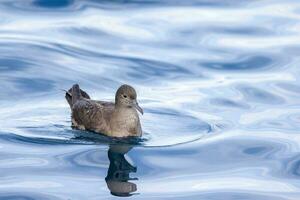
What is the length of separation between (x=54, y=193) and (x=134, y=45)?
752 centimetres

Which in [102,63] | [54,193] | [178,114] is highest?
[102,63]

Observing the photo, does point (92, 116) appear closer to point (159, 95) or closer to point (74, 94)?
Result: point (74, 94)

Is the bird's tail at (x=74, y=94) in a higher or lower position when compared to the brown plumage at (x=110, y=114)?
higher

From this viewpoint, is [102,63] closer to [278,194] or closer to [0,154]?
[0,154]

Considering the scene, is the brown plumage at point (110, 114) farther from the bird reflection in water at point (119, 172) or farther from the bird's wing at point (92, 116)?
the bird reflection in water at point (119, 172)

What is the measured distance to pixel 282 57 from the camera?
63.3 ft

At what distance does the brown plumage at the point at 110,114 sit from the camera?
49.1 feet

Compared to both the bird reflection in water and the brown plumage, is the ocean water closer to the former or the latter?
the bird reflection in water

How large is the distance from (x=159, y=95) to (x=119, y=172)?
3.46m

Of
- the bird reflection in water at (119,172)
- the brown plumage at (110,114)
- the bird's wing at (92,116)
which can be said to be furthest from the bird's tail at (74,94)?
the bird reflection in water at (119,172)

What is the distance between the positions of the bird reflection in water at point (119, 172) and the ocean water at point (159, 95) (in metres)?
0.03

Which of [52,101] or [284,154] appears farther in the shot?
[52,101]

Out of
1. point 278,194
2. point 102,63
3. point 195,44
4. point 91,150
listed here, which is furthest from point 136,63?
point 278,194

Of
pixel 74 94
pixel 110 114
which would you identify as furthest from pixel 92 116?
pixel 74 94
